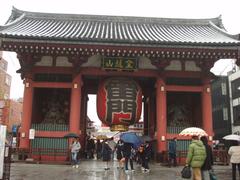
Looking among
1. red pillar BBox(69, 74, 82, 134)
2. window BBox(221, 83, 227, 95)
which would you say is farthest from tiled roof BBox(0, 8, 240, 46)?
window BBox(221, 83, 227, 95)

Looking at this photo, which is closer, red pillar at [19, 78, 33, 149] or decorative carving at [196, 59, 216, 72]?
red pillar at [19, 78, 33, 149]

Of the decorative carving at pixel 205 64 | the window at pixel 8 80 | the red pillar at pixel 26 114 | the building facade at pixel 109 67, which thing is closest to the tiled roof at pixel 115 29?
the building facade at pixel 109 67

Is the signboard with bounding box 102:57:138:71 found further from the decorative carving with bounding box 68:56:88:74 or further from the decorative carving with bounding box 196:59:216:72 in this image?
the decorative carving with bounding box 196:59:216:72

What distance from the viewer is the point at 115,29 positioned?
26.0m

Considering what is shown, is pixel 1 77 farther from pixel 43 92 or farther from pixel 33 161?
pixel 33 161

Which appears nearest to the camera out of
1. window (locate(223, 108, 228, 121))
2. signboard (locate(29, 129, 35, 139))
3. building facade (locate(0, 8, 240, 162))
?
signboard (locate(29, 129, 35, 139))

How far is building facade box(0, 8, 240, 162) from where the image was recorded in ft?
65.3

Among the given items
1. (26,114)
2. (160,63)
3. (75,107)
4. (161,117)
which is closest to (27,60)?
(26,114)

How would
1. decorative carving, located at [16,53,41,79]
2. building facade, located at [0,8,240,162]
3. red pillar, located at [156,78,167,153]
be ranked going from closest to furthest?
building facade, located at [0,8,240,162], red pillar, located at [156,78,167,153], decorative carving, located at [16,53,41,79]

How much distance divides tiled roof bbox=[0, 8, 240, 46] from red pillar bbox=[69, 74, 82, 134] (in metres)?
2.82

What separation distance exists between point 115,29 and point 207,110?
31.5 feet

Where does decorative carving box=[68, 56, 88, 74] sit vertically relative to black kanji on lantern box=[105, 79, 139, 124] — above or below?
above

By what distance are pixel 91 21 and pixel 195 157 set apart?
68.4ft

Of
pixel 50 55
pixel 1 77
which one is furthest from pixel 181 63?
pixel 1 77
